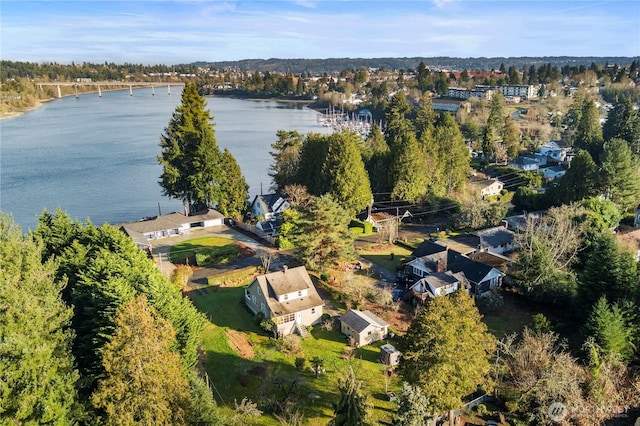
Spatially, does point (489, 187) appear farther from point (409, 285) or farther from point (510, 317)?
point (510, 317)

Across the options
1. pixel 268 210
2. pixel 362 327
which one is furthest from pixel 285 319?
pixel 268 210

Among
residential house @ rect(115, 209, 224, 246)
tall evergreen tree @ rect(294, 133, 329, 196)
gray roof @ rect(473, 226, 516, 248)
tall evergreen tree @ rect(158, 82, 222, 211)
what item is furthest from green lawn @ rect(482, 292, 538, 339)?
tall evergreen tree @ rect(158, 82, 222, 211)

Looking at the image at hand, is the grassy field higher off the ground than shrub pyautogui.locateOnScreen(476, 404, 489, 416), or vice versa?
the grassy field

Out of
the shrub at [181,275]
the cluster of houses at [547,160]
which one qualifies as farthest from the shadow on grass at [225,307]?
the cluster of houses at [547,160]

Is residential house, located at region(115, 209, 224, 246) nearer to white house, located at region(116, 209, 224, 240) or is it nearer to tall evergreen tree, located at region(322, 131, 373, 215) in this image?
white house, located at region(116, 209, 224, 240)

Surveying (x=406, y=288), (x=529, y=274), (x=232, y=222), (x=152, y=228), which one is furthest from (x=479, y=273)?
(x=152, y=228)

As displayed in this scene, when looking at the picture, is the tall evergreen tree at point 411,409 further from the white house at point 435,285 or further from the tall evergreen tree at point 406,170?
the tall evergreen tree at point 406,170
